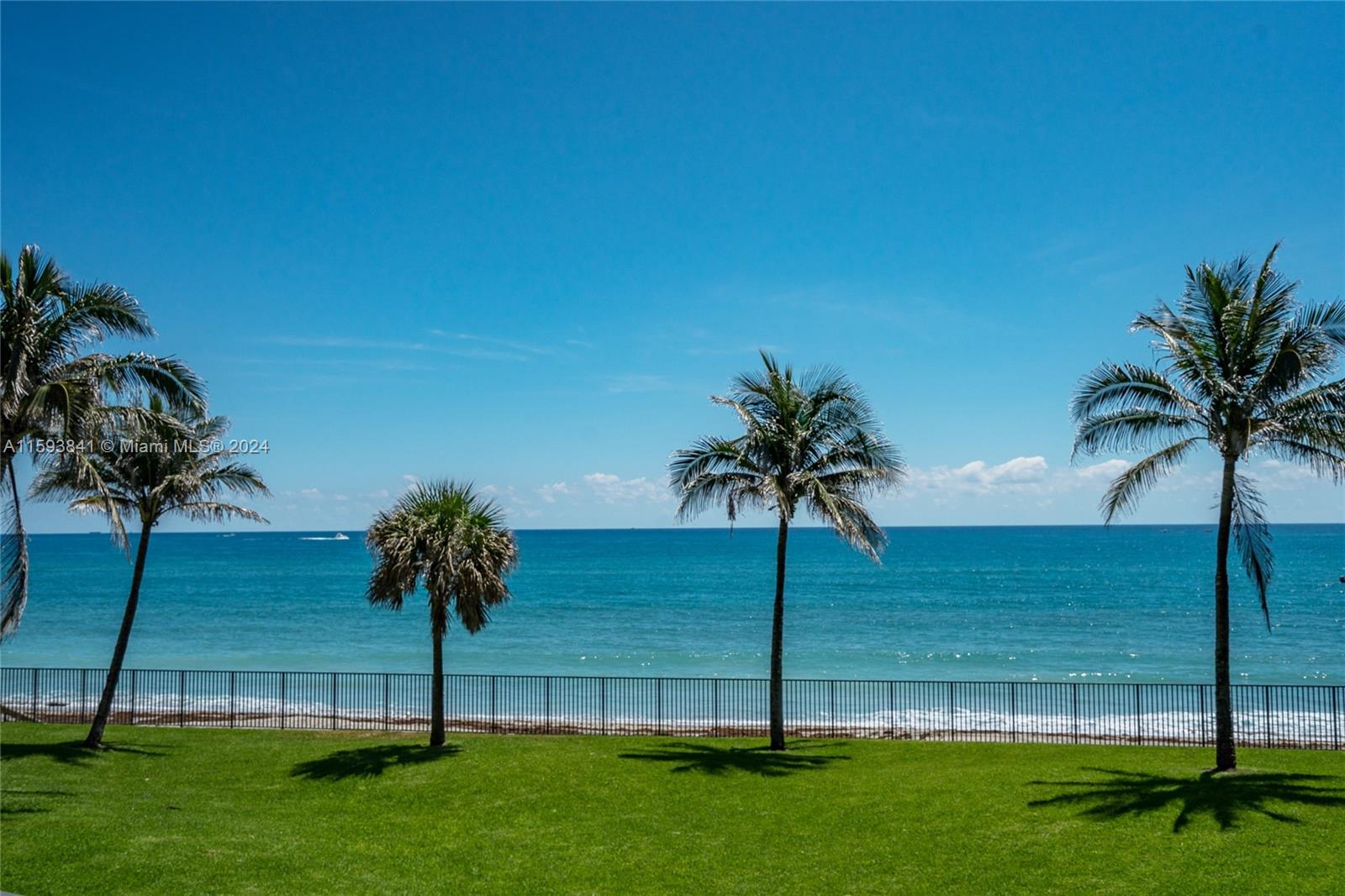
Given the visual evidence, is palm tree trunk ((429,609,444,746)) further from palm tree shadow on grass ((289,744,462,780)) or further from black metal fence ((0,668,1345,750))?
black metal fence ((0,668,1345,750))

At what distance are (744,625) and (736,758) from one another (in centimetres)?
4766

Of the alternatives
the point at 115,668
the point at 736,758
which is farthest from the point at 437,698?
the point at 115,668

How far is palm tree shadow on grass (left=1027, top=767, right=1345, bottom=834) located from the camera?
1362 cm

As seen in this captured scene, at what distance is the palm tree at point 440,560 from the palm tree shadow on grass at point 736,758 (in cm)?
477

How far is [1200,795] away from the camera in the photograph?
572 inches

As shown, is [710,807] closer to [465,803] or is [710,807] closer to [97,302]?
[465,803]

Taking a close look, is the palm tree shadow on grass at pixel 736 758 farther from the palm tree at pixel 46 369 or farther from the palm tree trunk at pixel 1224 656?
the palm tree at pixel 46 369

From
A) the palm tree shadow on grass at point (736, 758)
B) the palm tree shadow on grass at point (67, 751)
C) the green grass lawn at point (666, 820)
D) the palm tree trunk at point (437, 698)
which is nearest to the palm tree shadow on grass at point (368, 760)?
the green grass lawn at point (666, 820)

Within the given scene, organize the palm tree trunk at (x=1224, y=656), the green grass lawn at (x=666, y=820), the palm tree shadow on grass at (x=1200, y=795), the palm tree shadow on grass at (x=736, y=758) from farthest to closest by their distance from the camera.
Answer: the palm tree shadow on grass at (x=736, y=758) < the palm tree trunk at (x=1224, y=656) < the palm tree shadow on grass at (x=1200, y=795) < the green grass lawn at (x=666, y=820)

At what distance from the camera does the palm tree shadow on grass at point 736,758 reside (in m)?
18.8

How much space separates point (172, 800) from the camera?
15945 millimetres

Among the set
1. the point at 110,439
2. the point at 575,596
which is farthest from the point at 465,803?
the point at 575,596

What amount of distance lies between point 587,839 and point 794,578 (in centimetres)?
10240

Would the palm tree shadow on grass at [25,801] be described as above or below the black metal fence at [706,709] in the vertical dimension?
above
